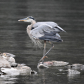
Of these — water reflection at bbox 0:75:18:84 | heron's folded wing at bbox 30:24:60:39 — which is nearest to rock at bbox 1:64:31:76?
water reflection at bbox 0:75:18:84

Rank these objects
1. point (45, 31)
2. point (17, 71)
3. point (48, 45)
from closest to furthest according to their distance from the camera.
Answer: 1. point (17, 71)
2. point (45, 31)
3. point (48, 45)

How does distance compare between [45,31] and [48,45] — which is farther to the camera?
[48,45]

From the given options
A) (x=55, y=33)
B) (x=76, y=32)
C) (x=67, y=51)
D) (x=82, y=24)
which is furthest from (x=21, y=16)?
(x=55, y=33)

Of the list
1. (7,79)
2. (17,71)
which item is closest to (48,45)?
(17,71)

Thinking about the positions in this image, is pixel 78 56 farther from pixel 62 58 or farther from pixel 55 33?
pixel 55 33

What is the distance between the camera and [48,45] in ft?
43.8

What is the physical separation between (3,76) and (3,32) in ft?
23.4

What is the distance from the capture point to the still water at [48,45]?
901cm

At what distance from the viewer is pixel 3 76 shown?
911 centimetres

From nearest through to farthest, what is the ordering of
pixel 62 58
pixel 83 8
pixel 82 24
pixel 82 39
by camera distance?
pixel 62 58, pixel 82 39, pixel 82 24, pixel 83 8

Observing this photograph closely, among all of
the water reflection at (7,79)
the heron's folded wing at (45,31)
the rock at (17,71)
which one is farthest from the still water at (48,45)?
the heron's folded wing at (45,31)

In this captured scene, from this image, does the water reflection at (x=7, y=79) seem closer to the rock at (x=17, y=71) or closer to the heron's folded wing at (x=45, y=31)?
the rock at (x=17, y=71)

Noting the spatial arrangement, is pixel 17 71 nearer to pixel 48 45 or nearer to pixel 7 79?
pixel 7 79

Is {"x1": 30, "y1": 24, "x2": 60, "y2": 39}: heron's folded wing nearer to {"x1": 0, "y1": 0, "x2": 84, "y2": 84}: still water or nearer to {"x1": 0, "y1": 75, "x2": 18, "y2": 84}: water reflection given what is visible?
{"x1": 0, "y1": 0, "x2": 84, "y2": 84}: still water
